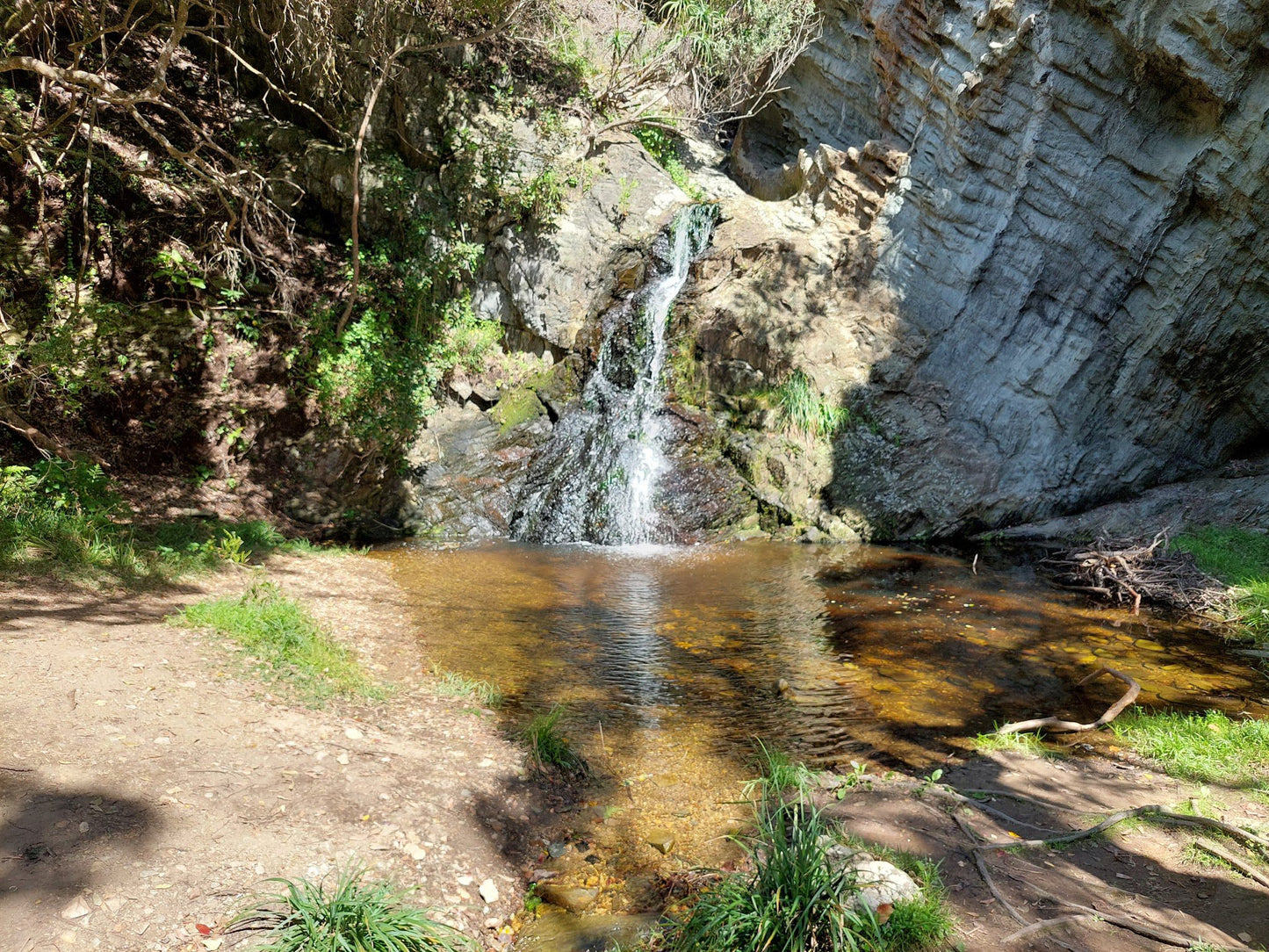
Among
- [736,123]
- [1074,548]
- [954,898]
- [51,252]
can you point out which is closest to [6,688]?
[954,898]

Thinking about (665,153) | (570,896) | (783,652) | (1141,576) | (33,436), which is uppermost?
(665,153)

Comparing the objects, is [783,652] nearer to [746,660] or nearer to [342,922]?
[746,660]

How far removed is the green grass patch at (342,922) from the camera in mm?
2314

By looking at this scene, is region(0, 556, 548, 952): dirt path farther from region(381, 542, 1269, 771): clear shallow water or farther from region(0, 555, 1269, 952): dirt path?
region(381, 542, 1269, 771): clear shallow water

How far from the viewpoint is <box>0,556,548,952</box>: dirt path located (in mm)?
2381

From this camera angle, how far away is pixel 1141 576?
7582 mm

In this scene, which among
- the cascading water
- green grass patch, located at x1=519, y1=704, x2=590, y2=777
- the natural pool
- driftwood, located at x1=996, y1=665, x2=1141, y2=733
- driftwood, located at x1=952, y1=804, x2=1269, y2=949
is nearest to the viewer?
driftwood, located at x1=952, y1=804, x2=1269, y2=949

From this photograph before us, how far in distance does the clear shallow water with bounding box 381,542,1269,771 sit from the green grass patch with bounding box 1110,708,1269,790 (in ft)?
1.27

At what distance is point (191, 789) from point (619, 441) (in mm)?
7878

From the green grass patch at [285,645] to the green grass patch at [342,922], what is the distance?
171 cm

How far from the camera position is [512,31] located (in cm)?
1127

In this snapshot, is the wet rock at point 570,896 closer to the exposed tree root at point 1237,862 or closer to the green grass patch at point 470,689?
the green grass patch at point 470,689

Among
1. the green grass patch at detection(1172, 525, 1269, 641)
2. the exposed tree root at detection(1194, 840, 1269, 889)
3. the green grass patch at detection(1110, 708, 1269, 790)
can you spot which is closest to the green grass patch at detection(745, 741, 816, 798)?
the exposed tree root at detection(1194, 840, 1269, 889)

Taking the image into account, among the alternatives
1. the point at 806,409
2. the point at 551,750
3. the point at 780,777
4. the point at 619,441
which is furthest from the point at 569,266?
the point at 780,777
